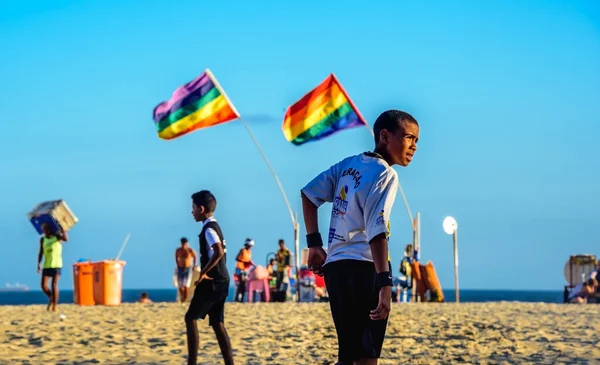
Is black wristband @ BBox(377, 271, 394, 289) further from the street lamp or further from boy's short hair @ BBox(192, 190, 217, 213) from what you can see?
the street lamp

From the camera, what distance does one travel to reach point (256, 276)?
70.1 ft

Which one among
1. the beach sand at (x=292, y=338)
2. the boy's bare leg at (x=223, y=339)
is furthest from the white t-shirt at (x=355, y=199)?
the beach sand at (x=292, y=338)

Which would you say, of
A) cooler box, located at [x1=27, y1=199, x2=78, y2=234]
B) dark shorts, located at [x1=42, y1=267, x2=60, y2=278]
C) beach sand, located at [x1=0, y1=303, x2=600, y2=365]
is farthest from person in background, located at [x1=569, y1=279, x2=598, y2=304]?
dark shorts, located at [x1=42, y1=267, x2=60, y2=278]

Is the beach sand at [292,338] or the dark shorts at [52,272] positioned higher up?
the dark shorts at [52,272]

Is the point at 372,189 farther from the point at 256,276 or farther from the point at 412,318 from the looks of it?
the point at 256,276

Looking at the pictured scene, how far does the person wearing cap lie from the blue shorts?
4.23 ft

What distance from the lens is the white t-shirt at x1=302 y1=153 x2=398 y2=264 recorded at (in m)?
4.08

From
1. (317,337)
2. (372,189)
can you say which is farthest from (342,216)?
(317,337)

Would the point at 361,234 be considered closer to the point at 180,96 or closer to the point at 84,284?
the point at 84,284

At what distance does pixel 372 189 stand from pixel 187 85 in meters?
18.9

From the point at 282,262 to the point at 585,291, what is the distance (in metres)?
7.16

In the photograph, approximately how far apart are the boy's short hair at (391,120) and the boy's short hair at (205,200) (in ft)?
10.4

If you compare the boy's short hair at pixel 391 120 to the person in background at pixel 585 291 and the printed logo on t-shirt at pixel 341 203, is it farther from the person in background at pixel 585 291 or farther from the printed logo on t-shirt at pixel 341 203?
the person in background at pixel 585 291

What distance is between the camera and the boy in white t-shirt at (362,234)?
4.07 m
